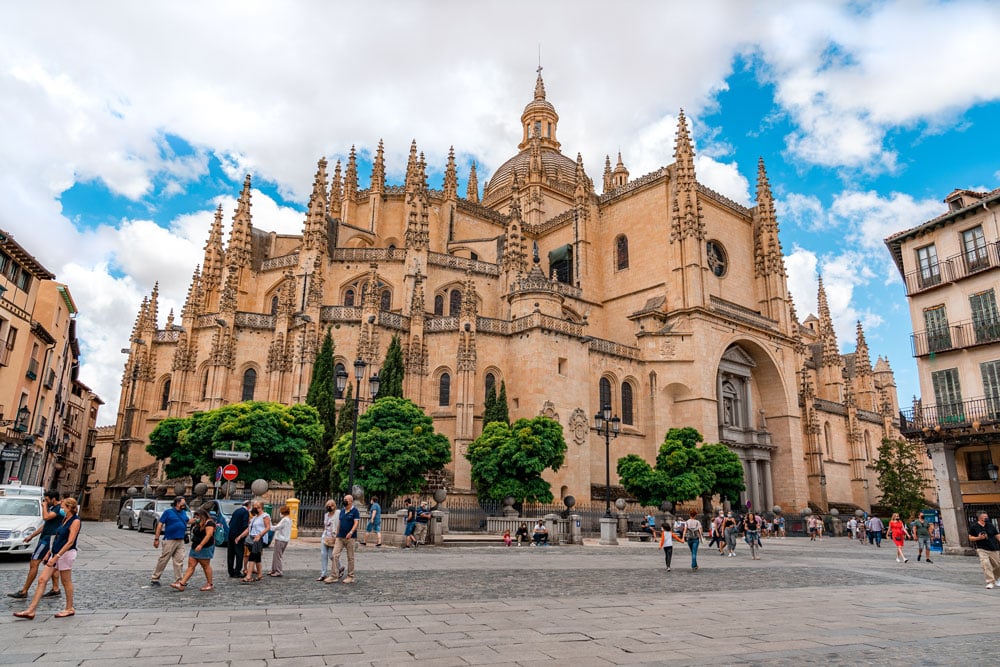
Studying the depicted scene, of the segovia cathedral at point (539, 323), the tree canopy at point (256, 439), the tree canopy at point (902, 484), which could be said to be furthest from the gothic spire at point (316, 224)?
the tree canopy at point (902, 484)

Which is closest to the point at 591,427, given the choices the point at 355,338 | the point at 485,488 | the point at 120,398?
the point at 485,488

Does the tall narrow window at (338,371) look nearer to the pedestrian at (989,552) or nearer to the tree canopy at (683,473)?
the tree canopy at (683,473)

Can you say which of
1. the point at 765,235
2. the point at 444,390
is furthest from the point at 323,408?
the point at 765,235

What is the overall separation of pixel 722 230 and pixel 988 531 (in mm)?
34759

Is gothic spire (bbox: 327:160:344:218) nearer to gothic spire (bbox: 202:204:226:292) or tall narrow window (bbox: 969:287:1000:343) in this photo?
gothic spire (bbox: 202:204:226:292)

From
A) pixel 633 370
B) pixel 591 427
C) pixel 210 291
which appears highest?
pixel 210 291

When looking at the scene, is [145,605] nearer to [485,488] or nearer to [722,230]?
[485,488]

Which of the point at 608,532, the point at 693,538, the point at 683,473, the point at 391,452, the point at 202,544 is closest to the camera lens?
the point at 202,544

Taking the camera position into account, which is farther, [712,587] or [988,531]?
[988,531]

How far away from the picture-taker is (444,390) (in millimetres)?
34469

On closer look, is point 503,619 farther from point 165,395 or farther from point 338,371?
point 165,395

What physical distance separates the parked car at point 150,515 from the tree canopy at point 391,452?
6.33m

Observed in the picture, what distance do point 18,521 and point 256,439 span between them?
12702mm

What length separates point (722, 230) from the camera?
45.4 meters
